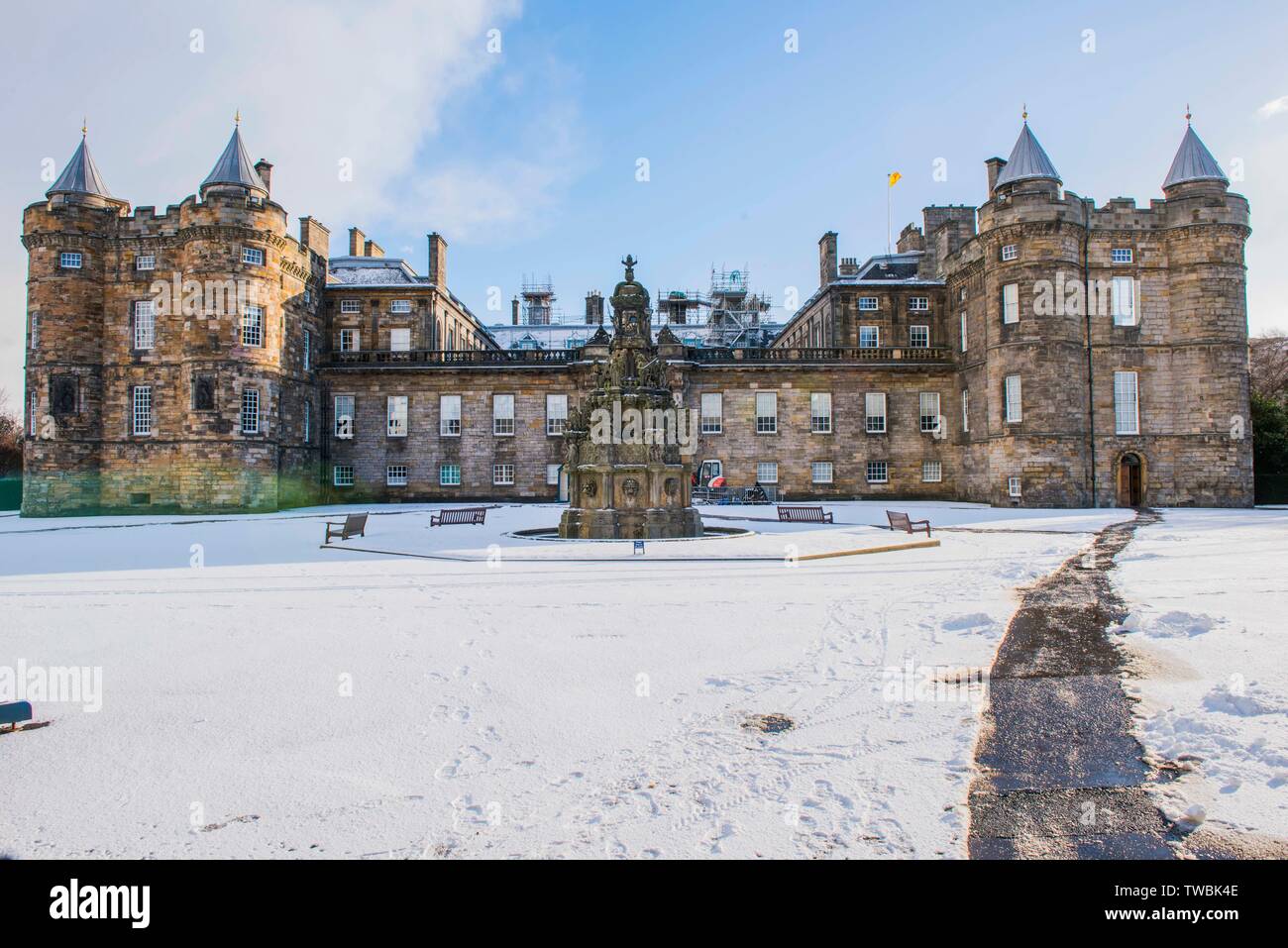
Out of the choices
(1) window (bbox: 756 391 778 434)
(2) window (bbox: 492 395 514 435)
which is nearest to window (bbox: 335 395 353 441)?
(2) window (bbox: 492 395 514 435)

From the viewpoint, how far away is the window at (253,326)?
109ft

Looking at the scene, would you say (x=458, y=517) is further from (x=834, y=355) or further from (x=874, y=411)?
(x=874, y=411)

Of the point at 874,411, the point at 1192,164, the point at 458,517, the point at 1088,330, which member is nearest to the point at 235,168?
the point at 458,517

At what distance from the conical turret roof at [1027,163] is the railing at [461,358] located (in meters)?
21.6

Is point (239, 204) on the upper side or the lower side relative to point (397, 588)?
upper

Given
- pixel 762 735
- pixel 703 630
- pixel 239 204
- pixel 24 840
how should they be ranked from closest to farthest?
pixel 24 840, pixel 762 735, pixel 703 630, pixel 239 204

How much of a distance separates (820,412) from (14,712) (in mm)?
36782

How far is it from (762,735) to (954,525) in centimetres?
1953

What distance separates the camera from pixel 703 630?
779 centimetres

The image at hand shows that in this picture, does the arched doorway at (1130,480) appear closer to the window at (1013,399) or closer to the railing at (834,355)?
the window at (1013,399)

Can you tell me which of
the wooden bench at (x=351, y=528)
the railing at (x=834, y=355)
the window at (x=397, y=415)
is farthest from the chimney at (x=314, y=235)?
the wooden bench at (x=351, y=528)

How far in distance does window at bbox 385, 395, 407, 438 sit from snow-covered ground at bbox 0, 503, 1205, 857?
2747 cm
